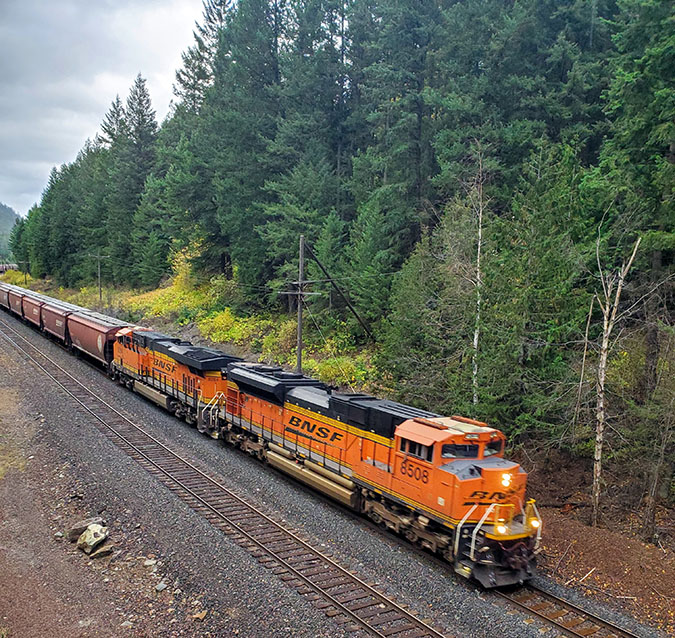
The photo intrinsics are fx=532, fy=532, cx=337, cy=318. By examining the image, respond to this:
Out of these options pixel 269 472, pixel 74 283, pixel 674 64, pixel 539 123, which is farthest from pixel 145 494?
pixel 74 283

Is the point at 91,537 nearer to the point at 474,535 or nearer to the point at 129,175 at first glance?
the point at 474,535

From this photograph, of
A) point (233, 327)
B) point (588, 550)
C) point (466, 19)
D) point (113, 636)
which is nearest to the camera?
point (113, 636)

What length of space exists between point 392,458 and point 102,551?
6.34 meters

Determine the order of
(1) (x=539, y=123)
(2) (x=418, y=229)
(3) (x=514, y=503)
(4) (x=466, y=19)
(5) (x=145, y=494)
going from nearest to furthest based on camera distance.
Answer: (3) (x=514, y=503) < (5) (x=145, y=494) < (1) (x=539, y=123) < (4) (x=466, y=19) < (2) (x=418, y=229)

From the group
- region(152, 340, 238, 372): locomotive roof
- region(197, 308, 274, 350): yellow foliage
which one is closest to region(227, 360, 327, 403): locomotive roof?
Answer: region(152, 340, 238, 372): locomotive roof

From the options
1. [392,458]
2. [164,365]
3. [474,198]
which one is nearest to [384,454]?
[392,458]

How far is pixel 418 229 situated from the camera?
1046 inches

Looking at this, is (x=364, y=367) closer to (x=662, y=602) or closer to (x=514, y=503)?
(x=514, y=503)

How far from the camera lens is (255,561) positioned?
10.8m

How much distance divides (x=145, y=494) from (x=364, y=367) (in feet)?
41.3

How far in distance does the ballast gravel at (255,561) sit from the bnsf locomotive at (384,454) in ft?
1.64

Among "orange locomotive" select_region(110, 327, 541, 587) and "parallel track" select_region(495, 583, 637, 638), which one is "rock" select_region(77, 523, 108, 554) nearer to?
"orange locomotive" select_region(110, 327, 541, 587)

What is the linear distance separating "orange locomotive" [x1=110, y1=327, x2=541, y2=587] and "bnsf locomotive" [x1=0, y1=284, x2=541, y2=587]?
0.08ft

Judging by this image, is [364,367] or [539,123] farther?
[364,367]
